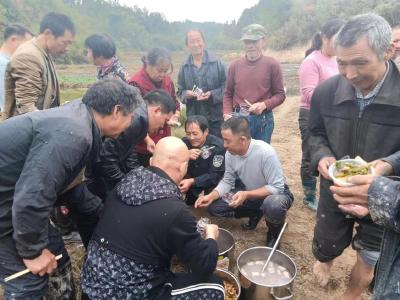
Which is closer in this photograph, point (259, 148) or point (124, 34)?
point (259, 148)

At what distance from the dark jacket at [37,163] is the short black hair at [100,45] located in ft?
8.29

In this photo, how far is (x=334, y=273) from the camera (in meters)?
3.25

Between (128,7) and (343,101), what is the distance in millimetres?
81940

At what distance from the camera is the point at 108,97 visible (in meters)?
2.18

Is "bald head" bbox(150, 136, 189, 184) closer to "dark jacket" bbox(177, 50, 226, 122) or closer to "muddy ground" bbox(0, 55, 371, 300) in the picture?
"muddy ground" bbox(0, 55, 371, 300)

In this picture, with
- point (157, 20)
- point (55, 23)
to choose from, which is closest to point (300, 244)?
point (55, 23)

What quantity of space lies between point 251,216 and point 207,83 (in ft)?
6.51

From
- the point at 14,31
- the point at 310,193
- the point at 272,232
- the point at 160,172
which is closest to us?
the point at 160,172

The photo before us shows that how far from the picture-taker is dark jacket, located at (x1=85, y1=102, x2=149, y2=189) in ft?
9.93

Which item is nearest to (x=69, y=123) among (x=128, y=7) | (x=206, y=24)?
(x=128, y=7)

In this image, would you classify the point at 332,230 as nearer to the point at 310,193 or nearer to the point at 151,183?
the point at 151,183

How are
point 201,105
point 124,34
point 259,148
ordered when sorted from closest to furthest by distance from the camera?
point 259,148
point 201,105
point 124,34

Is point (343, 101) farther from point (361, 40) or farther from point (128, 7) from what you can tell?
point (128, 7)

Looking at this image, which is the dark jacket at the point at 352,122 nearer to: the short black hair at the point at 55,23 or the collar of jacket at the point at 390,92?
the collar of jacket at the point at 390,92
